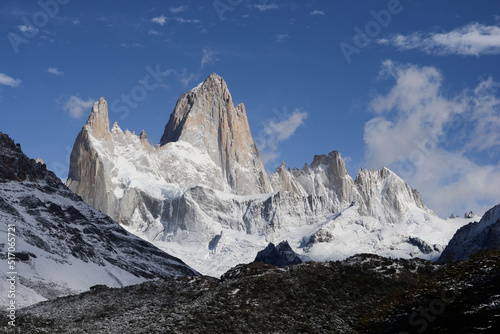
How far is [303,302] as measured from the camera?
49.1 metres

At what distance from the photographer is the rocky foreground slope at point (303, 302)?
86.7ft

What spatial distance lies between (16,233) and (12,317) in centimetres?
14021

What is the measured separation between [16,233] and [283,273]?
14975cm

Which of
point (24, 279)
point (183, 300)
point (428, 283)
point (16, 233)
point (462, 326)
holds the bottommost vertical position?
point (462, 326)

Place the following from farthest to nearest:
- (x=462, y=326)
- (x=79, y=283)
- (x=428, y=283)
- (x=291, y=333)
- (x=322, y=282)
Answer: (x=79, y=283) → (x=322, y=282) → (x=291, y=333) → (x=428, y=283) → (x=462, y=326)

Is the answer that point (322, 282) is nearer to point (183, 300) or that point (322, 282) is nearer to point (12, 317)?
point (183, 300)

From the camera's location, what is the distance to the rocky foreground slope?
26.4 meters

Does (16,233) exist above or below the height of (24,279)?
above

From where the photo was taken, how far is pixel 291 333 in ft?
141

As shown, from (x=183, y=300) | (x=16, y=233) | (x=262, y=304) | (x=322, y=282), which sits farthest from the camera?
(x=16, y=233)

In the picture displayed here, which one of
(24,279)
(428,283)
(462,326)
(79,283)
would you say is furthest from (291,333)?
(79,283)

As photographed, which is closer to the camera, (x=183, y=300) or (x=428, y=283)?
(x=428, y=283)

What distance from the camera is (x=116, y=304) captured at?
60.2 metres

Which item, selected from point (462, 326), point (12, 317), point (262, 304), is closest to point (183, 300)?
point (262, 304)
